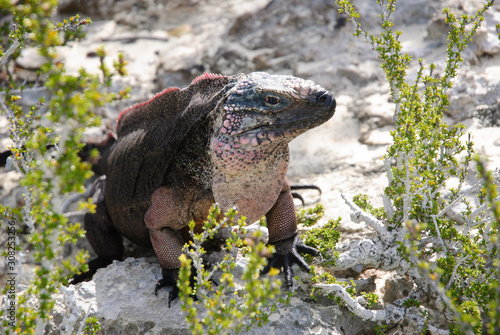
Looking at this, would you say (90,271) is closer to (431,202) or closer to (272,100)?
(272,100)

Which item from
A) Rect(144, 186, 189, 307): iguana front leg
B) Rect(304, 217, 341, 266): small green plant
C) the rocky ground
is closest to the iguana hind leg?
the rocky ground

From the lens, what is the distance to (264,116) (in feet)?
9.50

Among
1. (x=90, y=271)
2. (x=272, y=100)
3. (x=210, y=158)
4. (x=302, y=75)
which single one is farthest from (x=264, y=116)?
(x=302, y=75)

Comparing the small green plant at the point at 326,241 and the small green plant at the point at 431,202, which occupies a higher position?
the small green plant at the point at 431,202

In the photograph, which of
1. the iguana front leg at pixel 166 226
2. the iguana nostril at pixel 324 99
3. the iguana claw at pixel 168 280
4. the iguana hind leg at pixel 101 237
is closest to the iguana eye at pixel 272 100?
the iguana nostril at pixel 324 99

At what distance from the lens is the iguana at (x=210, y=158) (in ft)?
9.50

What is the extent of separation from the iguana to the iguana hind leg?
0.56ft

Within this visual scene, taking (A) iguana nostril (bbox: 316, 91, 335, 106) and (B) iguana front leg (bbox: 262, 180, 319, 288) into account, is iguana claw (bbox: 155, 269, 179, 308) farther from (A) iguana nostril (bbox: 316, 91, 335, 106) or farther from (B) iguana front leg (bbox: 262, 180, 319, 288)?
(A) iguana nostril (bbox: 316, 91, 335, 106)

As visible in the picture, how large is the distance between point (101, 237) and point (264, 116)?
2.17 m

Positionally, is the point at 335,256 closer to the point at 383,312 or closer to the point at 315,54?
the point at 383,312

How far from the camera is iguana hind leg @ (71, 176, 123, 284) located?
422cm

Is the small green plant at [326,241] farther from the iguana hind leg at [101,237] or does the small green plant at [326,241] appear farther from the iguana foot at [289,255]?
the iguana hind leg at [101,237]

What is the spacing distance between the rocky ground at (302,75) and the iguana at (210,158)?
0.37 meters

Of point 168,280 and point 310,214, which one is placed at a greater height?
point 168,280
